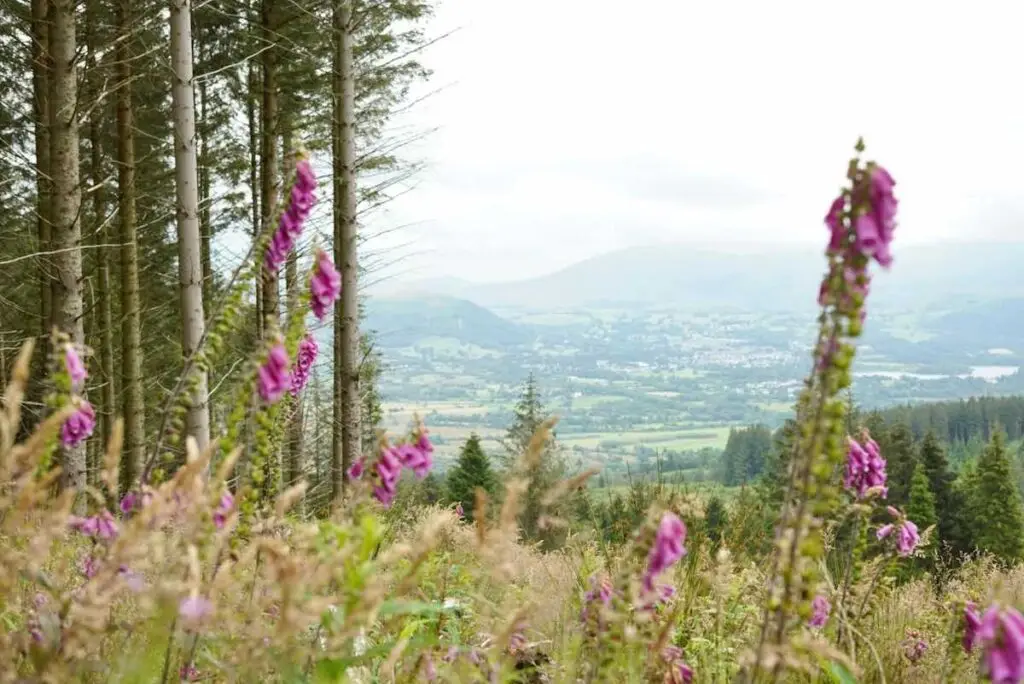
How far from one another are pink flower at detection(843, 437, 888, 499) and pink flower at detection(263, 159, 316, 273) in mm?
1842

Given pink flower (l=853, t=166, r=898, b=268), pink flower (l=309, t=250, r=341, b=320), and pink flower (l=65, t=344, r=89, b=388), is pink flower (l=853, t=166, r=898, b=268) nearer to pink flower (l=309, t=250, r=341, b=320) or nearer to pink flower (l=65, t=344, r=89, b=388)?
pink flower (l=309, t=250, r=341, b=320)

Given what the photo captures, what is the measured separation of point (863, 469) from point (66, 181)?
628cm

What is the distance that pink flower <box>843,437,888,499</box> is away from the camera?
274cm

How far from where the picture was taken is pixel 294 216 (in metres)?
2.31

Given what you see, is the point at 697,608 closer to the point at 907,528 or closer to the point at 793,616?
the point at 907,528

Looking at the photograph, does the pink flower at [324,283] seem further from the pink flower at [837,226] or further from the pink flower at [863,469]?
the pink flower at [863,469]

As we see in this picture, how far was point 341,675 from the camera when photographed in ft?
5.87

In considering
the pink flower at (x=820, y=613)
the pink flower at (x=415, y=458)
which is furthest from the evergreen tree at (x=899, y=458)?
the pink flower at (x=415, y=458)

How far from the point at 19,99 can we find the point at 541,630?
1311 centimetres

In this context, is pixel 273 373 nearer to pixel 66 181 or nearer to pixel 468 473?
pixel 66 181

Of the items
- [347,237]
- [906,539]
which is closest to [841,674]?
[906,539]

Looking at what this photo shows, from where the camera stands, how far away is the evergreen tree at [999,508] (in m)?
38.2

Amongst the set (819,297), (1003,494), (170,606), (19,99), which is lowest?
Answer: (1003,494)

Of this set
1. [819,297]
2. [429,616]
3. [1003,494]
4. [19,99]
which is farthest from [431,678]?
[1003,494]
